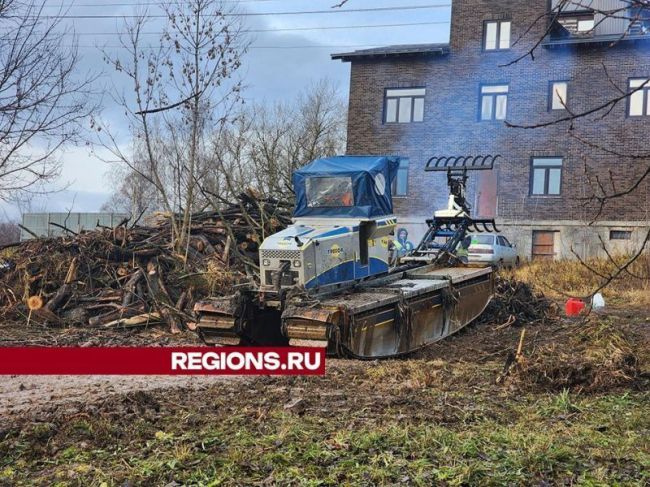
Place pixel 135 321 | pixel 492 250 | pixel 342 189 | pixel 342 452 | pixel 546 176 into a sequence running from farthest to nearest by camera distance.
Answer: pixel 546 176 → pixel 492 250 → pixel 135 321 → pixel 342 189 → pixel 342 452

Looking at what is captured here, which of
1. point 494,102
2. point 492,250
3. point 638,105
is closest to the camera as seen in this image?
point 492,250

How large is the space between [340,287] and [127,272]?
5.78 metres

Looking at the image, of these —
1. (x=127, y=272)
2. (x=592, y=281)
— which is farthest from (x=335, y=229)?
(x=592, y=281)

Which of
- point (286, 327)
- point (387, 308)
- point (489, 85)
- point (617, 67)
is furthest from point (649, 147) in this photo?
point (286, 327)

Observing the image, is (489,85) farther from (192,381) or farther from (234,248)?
(192,381)

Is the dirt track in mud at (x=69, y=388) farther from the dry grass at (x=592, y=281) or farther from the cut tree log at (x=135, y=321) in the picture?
the dry grass at (x=592, y=281)

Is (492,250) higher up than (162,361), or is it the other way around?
(492,250)

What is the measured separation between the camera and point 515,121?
29422 millimetres

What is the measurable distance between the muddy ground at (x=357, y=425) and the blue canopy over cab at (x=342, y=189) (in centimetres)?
270

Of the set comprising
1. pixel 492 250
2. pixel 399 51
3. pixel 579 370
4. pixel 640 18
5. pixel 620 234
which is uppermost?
pixel 399 51

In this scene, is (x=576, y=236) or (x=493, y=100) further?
(x=493, y=100)

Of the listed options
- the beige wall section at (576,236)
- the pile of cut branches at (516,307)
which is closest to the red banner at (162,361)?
the pile of cut branches at (516,307)

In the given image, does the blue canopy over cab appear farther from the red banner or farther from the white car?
the white car

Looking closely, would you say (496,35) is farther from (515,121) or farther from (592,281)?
(592,281)
